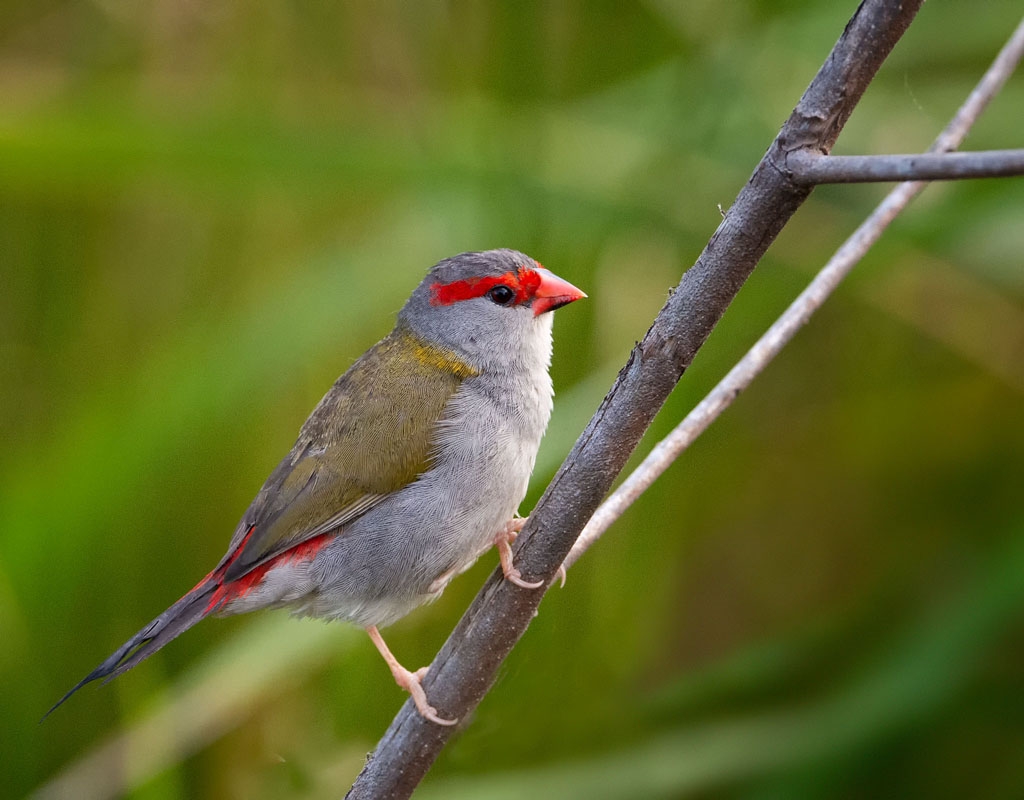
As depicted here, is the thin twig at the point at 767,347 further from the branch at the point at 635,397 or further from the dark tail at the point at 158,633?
the dark tail at the point at 158,633

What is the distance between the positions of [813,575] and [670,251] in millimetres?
1157

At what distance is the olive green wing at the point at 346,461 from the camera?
217 cm

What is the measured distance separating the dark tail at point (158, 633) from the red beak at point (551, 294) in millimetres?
883

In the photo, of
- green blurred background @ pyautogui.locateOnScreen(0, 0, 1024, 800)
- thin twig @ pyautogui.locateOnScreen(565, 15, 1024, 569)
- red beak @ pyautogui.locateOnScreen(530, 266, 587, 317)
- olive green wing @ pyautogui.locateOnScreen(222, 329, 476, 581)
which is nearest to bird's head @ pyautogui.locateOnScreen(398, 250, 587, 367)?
red beak @ pyautogui.locateOnScreen(530, 266, 587, 317)

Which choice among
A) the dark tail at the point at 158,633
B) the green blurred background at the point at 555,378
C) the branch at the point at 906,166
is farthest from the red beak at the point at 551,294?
the branch at the point at 906,166

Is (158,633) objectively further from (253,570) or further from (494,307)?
(494,307)

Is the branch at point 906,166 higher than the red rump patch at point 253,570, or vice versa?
the branch at point 906,166

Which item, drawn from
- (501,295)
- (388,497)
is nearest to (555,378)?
(501,295)

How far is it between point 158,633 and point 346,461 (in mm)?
485

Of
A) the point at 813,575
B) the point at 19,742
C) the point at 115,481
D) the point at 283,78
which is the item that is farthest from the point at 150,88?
the point at 813,575

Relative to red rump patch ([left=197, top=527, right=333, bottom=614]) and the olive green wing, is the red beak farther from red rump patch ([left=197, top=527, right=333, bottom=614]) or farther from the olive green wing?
red rump patch ([left=197, top=527, right=333, bottom=614])

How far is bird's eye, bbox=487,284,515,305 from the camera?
244 centimetres

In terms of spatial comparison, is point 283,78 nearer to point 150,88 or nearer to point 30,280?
point 150,88

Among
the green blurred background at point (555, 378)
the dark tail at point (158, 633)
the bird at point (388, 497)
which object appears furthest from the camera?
the green blurred background at point (555, 378)
